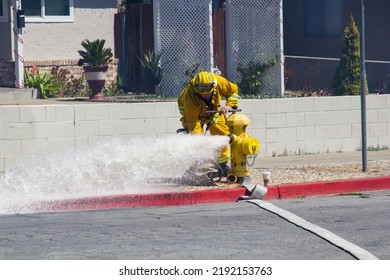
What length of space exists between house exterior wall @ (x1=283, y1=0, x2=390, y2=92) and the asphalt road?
531 inches

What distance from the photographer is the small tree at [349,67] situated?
2456cm

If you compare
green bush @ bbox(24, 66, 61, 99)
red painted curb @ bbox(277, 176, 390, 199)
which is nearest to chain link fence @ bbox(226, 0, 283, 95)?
green bush @ bbox(24, 66, 61, 99)

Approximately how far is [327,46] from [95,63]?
8.10 meters

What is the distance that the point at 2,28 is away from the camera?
2530 cm

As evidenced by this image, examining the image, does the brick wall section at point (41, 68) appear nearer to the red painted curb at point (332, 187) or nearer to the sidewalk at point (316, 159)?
the sidewalk at point (316, 159)

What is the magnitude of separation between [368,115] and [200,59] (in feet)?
19.4

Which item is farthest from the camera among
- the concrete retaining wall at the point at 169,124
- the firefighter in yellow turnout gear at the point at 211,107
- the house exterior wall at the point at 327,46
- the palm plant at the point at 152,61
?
the house exterior wall at the point at 327,46

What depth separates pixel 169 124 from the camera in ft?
57.2

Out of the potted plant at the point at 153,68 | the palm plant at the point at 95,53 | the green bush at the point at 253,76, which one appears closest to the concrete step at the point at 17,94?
the palm plant at the point at 95,53

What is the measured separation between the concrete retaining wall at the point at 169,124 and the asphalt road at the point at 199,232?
406 centimetres

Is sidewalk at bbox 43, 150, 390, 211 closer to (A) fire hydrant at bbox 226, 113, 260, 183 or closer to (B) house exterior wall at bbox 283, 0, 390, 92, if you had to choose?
(A) fire hydrant at bbox 226, 113, 260, 183

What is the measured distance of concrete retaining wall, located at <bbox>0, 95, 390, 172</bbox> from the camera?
1639 cm
